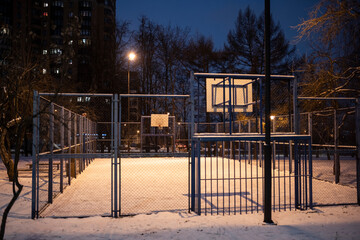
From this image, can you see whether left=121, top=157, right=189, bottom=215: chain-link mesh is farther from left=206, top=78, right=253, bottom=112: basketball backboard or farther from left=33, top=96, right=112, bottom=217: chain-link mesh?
left=206, top=78, right=253, bottom=112: basketball backboard

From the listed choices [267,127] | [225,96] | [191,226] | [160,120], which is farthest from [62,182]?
[160,120]

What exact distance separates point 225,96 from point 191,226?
5550mm

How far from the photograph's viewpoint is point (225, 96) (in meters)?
10.7

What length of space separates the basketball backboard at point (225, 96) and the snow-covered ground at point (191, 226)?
402 centimetres

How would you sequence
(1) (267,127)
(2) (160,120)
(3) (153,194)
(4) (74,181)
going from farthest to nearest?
(2) (160,120)
(4) (74,181)
(3) (153,194)
(1) (267,127)

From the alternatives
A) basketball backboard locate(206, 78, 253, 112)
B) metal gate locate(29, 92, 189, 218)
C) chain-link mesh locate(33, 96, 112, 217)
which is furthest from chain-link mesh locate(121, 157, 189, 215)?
basketball backboard locate(206, 78, 253, 112)

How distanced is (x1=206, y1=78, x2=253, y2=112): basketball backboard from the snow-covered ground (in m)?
4.02

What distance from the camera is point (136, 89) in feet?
105

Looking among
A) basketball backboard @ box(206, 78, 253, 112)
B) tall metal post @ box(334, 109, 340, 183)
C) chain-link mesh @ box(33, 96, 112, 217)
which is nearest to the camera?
chain-link mesh @ box(33, 96, 112, 217)

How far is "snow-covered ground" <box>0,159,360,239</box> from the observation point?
577 cm

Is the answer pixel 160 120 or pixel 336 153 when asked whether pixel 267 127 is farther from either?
pixel 160 120

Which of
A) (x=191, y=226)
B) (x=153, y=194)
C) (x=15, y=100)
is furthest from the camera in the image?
(x=153, y=194)

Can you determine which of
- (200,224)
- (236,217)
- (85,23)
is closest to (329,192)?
(236,217)

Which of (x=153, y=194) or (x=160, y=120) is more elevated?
(x=160, y=120)
